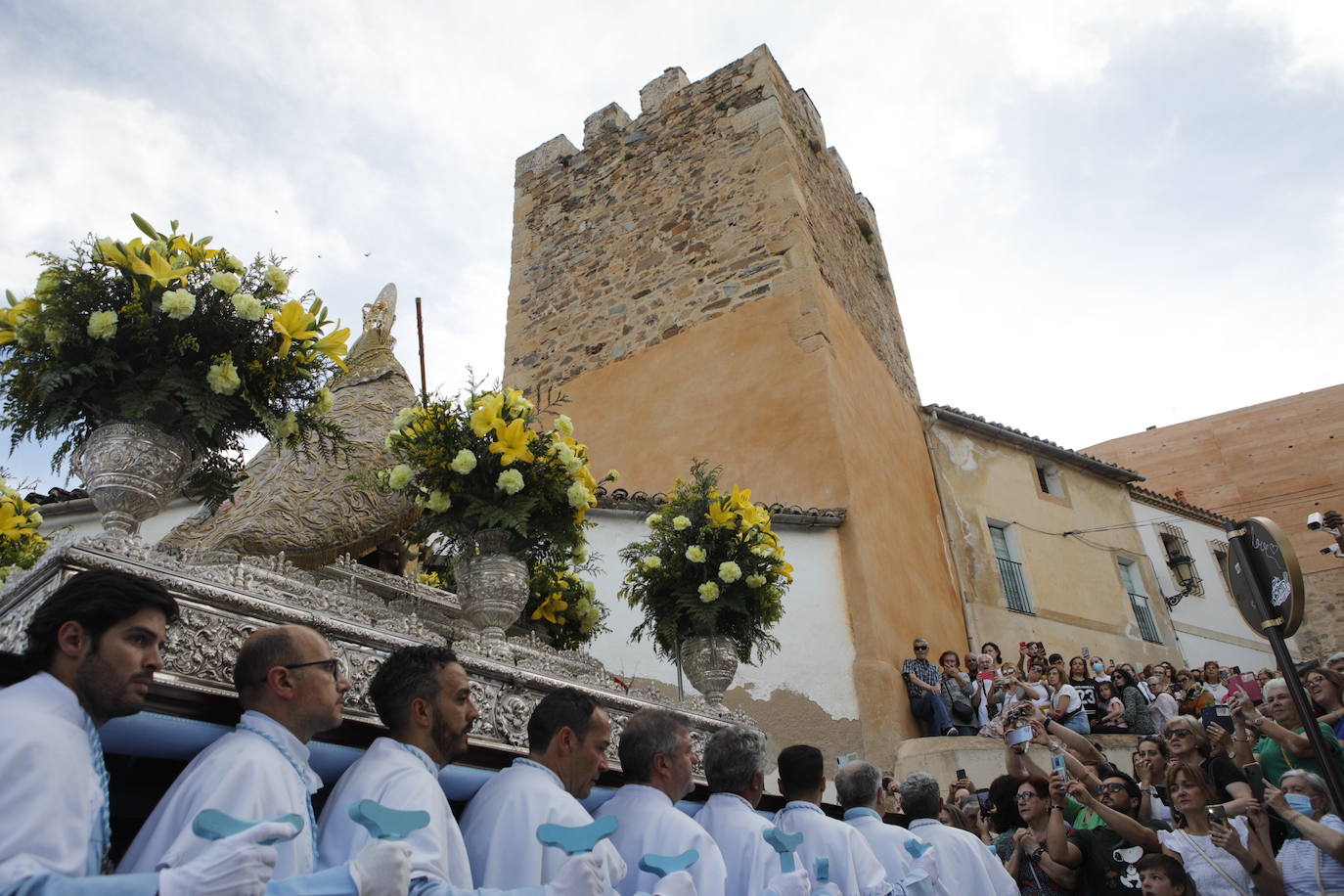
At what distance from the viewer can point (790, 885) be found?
278 cm

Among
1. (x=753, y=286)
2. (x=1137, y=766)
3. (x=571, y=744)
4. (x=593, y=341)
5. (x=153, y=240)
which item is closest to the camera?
(x=571, y=744)

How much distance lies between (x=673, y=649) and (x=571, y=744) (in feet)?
8.72

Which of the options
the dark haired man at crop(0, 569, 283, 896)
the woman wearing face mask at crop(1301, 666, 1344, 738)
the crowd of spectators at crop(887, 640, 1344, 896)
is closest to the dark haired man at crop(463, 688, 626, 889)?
the dark haired man at crop(0, 569, 283, 896)

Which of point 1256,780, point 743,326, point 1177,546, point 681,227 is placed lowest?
point 1256,780

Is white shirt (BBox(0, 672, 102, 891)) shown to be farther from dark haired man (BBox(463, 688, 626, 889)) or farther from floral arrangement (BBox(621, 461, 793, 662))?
floral arrangement (BBox(621, 461, 793, 662))

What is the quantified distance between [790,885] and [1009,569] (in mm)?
10578

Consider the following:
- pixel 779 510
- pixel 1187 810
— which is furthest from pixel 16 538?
pixel 779 510

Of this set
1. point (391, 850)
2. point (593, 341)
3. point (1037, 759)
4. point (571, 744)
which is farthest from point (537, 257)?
point (391, 850)

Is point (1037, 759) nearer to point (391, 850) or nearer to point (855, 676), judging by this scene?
point (855, 676)

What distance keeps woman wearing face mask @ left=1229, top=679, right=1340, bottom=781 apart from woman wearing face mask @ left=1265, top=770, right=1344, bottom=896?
0.43ft

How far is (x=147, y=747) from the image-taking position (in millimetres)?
2217

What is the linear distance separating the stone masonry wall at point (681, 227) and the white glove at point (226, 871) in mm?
10052

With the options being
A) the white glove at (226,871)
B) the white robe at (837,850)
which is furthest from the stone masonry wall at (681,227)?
the white glove at (226,871)

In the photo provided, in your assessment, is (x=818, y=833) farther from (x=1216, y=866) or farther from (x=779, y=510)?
(x=779, y=510)
